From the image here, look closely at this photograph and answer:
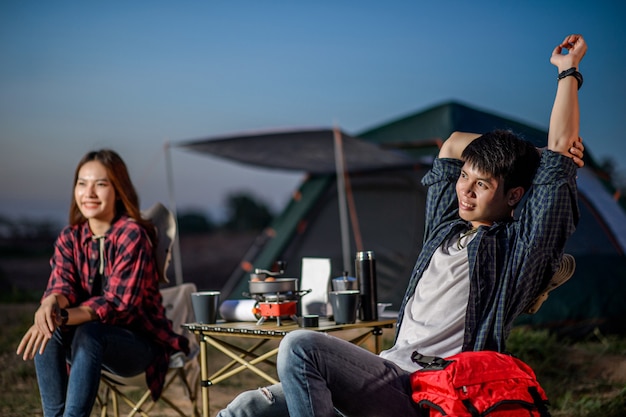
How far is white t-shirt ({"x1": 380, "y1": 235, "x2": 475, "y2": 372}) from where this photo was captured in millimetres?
1772

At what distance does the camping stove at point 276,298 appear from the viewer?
226cm

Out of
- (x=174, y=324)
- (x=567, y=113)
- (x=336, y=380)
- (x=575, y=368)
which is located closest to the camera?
(x=336, y=380)

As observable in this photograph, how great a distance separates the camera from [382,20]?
1104cm

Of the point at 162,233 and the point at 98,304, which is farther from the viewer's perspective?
the point at 162,233

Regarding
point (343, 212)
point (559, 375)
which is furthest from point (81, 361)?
point (343, 212)

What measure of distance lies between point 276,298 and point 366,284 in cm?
26

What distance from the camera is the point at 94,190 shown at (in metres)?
2.66

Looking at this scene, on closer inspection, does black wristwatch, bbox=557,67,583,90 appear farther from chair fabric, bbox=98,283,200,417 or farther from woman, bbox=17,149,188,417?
chair fabric, bbox=98,283,200,417

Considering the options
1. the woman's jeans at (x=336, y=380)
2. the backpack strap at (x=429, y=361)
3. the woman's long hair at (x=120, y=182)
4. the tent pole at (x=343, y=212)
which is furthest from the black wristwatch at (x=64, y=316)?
the tent pole at (x=343, y=212)

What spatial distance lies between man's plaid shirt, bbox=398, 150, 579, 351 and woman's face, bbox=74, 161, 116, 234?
137cm

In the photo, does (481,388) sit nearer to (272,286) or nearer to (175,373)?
(272,286)

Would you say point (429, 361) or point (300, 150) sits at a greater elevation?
point (300, 150)

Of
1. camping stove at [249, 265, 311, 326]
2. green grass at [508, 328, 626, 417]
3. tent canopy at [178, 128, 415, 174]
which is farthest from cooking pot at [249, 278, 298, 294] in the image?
tent canopy at [178, 128, 415, 174]

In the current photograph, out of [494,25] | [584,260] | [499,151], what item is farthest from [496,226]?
[494,25]
